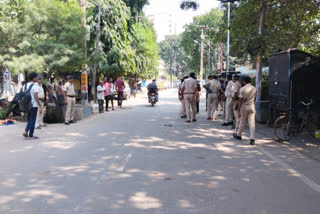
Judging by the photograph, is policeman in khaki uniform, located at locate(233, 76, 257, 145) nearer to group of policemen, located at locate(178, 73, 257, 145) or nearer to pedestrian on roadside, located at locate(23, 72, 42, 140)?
group of policemen, located at locate(178, 73, 257, 145)

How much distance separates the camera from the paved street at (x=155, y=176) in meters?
4.31

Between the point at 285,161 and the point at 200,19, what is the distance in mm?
65616

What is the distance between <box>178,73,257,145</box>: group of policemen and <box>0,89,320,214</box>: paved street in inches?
28.0

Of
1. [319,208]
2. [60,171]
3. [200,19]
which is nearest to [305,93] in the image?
[319,208]

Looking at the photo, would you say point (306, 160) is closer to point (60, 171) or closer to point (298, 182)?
point (298, 182)

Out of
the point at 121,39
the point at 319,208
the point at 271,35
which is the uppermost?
the point at 121,39

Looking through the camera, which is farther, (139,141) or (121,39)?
(121,39)

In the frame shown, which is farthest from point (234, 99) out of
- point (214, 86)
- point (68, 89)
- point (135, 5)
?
point (135, 5)

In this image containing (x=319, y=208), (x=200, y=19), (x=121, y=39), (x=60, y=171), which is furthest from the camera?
(x=200, y=19)

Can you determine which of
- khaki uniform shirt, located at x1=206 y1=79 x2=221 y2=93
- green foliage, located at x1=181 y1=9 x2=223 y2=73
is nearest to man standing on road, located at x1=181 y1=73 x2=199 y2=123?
khaki uniform shirt, located at x1=206 y1=79 x2=221 y2=93

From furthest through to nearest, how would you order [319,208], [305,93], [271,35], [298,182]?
[271,35]
[305,93]
[298,182]
[319,208]

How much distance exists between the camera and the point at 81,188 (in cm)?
495

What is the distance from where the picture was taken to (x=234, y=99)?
1010 cm

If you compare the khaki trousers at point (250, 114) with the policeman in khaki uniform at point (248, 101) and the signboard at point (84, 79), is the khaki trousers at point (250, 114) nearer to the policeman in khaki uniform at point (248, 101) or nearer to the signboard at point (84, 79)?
the policeman in khaki uniform at point (248, 101)
